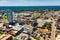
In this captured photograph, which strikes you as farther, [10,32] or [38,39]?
[10,32]

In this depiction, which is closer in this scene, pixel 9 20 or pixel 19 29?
pixel 19 29

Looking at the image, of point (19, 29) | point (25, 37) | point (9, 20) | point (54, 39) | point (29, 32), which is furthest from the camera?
point (9, 20)

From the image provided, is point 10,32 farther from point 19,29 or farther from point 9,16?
point 9,16

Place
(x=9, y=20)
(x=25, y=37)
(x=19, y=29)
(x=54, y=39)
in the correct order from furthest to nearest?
(x=9, y=20) < (x=19, y=29) < (x=25, y=37) < (x=54, y=39)

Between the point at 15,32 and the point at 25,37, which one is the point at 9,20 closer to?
the point at 15,32

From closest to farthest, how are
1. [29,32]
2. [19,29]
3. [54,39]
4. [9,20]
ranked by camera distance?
[54,39], [29,32], [19,29], [9,20]

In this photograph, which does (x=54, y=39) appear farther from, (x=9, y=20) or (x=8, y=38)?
(x=9, y=20)

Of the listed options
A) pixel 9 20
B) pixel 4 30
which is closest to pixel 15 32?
pixel 4 30

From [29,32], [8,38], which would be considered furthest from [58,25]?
[8,38]

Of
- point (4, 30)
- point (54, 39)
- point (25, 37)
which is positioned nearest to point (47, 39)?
point (54, 39)
